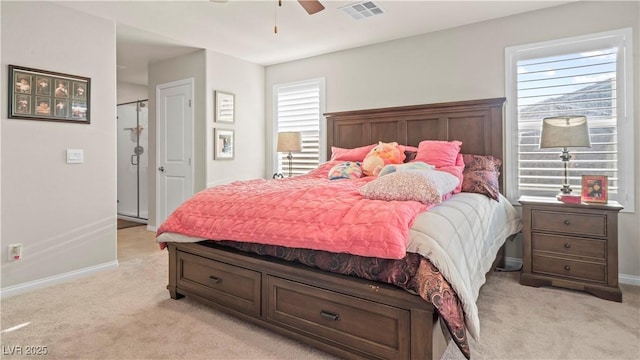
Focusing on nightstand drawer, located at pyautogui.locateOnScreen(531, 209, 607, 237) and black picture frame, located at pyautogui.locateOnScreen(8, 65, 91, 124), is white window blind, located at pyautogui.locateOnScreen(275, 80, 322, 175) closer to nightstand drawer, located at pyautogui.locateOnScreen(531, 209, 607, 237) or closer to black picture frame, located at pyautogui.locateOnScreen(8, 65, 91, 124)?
black picture frame, located at pyautogui.locateOnScreen(8, 65, 91, 124)

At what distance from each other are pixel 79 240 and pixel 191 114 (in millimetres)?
2109

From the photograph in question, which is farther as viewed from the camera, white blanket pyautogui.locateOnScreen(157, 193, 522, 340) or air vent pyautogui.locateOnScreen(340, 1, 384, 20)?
air vent pyautogui.locateOnScreen(340, 1, 384, 20)

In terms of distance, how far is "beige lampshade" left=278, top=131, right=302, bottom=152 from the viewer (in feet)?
14.9

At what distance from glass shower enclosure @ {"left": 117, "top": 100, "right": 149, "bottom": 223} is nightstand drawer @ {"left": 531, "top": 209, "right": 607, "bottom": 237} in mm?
5723

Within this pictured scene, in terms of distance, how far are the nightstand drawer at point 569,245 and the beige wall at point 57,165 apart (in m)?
3.97

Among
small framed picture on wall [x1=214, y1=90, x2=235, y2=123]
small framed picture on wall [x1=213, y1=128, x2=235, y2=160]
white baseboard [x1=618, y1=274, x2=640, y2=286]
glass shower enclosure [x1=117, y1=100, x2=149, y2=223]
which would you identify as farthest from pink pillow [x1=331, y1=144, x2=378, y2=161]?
glass shower enclosure [x1=117, y1=100, x2=149, y2=223]

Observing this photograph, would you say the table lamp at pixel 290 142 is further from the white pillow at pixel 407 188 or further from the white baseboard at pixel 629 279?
the white baseboard at pixel 629 279

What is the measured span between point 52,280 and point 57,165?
1025 mm

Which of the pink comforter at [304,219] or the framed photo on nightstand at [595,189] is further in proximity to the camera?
the framed photo on nightstand at [595,189]

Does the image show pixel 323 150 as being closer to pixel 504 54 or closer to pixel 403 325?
pixel 504 54

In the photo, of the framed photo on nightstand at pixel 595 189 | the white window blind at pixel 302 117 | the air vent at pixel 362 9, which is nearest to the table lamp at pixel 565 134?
the framed photo on nightstand at pixel 595 189

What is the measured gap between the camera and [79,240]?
3283mm

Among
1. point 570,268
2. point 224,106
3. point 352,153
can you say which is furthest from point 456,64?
point 224,106

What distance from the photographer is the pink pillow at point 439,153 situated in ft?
10.7
